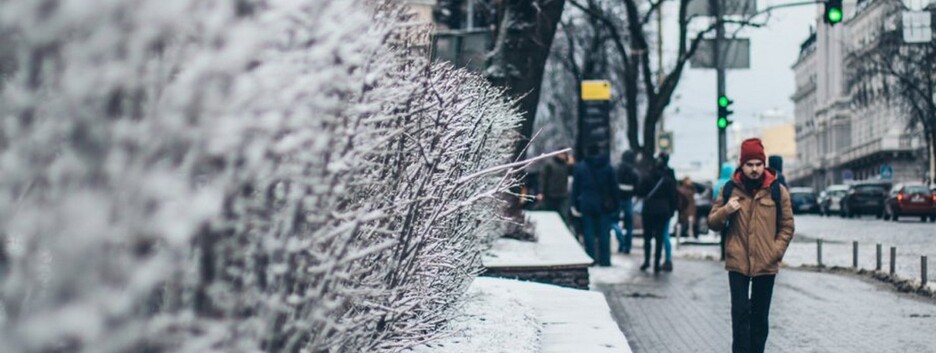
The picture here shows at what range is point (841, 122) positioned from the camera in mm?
117812

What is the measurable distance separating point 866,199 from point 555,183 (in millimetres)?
34149

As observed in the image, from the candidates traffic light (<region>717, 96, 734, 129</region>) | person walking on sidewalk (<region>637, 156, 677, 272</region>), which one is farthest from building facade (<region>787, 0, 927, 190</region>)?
person walking on sidewalk (<region>637, 156, 677, 272</region>)

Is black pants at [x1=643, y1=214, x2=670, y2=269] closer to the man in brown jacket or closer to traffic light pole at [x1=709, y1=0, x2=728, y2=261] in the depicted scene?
traffic light pole at [x1=709, y1=0, x2=728, y2=261]

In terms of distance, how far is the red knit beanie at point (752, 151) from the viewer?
8.55m

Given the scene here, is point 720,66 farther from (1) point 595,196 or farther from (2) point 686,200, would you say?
(1) point 595,196

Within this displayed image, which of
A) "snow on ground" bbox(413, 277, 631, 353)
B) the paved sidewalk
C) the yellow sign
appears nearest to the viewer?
"snow on ground" bbox(413, 277, 631, 353)

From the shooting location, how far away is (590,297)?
9367mm

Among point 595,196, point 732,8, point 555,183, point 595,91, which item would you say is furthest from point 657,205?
point 732,8

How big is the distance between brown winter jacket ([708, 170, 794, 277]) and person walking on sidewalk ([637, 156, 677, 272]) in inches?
370

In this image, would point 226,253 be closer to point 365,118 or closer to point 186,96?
point 186,96

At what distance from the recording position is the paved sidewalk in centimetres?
1019

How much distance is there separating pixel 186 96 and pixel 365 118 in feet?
6.11

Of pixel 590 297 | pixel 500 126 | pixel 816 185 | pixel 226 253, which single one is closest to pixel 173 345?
pixel 226 253

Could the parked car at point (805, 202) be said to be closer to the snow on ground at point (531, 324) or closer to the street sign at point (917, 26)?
the street sign at point (917, 26)
